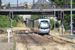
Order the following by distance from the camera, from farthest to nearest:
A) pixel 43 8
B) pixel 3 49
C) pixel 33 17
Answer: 1. pixel 33 17
2. pixel 43 8
3. pixel 3 49

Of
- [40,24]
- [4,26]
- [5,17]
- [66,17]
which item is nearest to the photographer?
[40,24]

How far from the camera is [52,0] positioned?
2896 inches

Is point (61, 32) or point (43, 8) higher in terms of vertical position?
point (43, 8)

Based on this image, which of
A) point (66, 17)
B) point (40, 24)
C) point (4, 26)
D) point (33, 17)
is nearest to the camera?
point (40, 24)

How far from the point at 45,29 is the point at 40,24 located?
55.4 inches

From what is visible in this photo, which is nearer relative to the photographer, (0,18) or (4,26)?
(4,26)

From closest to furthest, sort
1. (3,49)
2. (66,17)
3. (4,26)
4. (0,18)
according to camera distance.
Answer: (3,49)
(66,17)
(4,26)
(0,18)

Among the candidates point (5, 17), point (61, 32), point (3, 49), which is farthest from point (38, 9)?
point (5, 17)

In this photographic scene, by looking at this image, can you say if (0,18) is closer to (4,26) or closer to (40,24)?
(4,26)

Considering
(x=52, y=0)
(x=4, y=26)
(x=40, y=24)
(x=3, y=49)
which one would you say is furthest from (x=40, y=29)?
(x=52, y=0)

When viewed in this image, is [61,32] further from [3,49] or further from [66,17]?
[3,49]

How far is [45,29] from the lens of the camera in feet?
128

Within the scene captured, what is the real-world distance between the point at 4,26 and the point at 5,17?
11.3 m

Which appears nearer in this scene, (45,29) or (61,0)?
(45,29)
